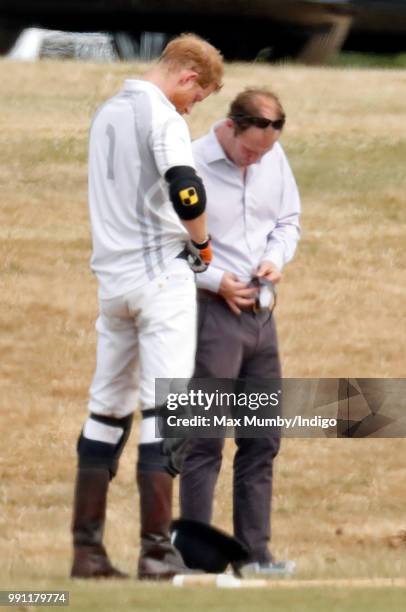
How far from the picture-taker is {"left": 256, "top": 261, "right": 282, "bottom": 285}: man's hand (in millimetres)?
6473

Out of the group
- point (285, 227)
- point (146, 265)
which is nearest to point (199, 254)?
point (146, 265)

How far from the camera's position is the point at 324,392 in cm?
908

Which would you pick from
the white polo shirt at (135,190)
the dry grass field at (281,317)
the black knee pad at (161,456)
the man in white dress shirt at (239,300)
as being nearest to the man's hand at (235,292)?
the man in white dress shirt at (239,300)

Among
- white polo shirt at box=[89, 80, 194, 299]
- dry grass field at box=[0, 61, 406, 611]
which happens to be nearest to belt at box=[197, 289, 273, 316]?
white polo shirt at box=[89, 80, 194, 299]

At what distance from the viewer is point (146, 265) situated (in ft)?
19.3

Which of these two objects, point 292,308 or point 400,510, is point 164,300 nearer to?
point 400,510

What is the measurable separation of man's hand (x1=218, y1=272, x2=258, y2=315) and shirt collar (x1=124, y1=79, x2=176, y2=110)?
754mm

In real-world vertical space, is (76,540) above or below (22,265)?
above

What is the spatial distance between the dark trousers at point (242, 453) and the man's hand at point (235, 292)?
6cm

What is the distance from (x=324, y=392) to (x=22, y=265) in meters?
5.13

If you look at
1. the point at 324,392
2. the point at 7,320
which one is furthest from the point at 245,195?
the point at 7,320

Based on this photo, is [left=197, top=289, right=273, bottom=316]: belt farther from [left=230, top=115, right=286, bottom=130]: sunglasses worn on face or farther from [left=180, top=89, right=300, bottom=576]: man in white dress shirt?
[left=230, top=115, right=286, bottom=130]: sunglasses worn on face

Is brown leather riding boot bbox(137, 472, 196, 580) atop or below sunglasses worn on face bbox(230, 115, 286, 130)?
below

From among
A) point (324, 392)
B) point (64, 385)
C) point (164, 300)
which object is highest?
point (164, 300)
